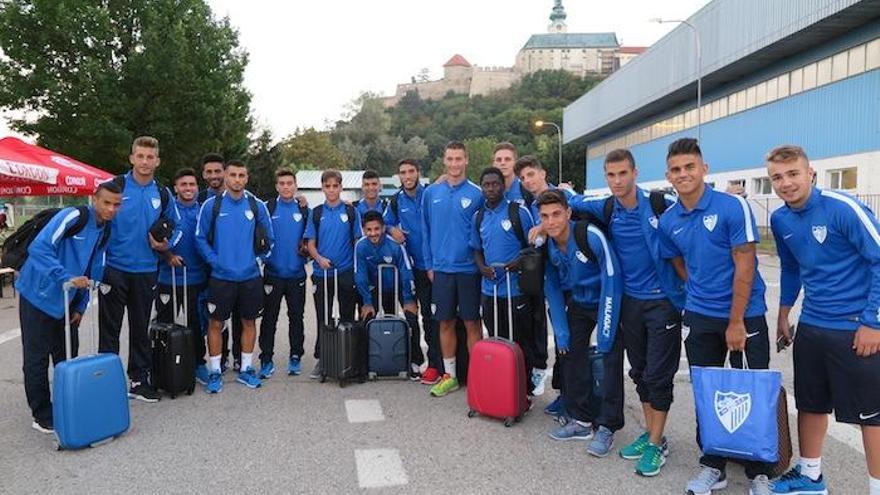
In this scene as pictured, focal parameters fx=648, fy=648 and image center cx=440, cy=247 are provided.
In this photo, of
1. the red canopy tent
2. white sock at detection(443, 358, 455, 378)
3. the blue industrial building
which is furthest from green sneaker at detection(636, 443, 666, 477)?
the blue industrial building

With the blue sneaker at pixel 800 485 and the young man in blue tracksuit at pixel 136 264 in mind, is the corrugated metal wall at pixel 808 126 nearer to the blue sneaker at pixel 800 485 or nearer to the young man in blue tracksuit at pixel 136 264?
the blue sneaker at pixel 800 485

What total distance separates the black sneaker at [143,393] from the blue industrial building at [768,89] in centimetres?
2322

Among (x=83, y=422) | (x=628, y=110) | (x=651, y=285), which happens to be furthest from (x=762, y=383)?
(x=628, y=110)

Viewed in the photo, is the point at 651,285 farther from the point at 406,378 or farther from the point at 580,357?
the point at 406,378

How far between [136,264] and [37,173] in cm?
710

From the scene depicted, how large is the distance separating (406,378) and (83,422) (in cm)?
296

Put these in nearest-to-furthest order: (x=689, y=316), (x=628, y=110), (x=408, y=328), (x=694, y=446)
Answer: (x=689, y=316)
(x=694, y=446)
(x=408, y=328)
(x=628, y=110)

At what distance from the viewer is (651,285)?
435cm

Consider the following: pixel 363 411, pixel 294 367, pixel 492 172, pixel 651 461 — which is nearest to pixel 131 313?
pixel 294 367

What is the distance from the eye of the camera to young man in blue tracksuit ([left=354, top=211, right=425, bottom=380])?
6.55 meters

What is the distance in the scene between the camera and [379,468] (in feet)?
13.9

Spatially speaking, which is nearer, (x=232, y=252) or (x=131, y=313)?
(x=131, y=313)

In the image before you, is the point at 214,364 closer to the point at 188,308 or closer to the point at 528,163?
the point at 188,308

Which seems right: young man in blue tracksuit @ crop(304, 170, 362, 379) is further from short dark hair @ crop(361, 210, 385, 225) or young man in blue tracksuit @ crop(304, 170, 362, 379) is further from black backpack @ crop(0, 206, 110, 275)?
black backpack @ crop(0, 206, 110, 275)
